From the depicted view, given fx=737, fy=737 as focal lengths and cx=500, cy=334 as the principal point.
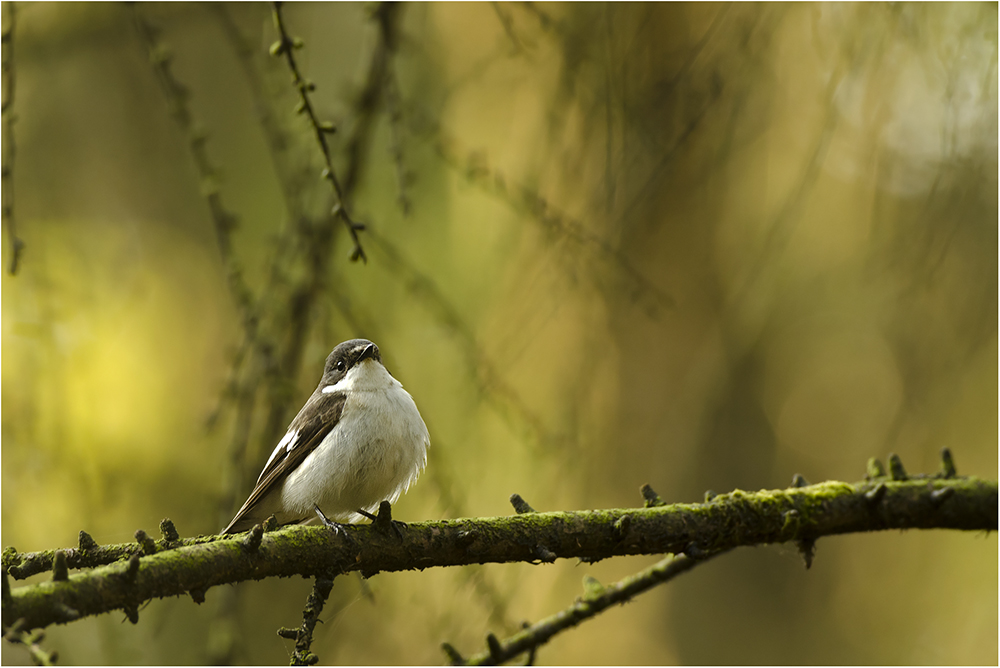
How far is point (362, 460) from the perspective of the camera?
3268mm

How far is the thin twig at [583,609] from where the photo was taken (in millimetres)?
2277

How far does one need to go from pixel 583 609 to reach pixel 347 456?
1281mm

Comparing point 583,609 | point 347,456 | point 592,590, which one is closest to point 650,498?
point 592,590

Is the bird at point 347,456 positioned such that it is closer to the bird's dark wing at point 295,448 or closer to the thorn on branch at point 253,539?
the bird's dark wing at point 295,448

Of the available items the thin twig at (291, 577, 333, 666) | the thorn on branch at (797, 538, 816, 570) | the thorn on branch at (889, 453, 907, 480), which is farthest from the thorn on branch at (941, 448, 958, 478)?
the thin twig at (291, 577, 333, 666)

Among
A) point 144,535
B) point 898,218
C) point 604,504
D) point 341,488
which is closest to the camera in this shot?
point 144,535

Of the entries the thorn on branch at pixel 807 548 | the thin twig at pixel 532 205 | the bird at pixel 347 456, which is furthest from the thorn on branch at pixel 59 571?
the thorn on branch at pixel 807 548

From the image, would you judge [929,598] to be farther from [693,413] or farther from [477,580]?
[477,580]

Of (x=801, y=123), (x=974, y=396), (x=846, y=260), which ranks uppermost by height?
(x=801, y=123)

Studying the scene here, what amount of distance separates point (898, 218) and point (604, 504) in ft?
9.78

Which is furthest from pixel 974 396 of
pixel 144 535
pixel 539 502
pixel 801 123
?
pixel 144 535

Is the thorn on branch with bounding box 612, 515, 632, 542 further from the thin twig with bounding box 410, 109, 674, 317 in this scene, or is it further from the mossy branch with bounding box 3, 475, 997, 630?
the thin twig with bounding box 410, 109, 674, 317

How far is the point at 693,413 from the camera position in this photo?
5.55 meters

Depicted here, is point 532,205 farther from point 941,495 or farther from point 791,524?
point 941,495
